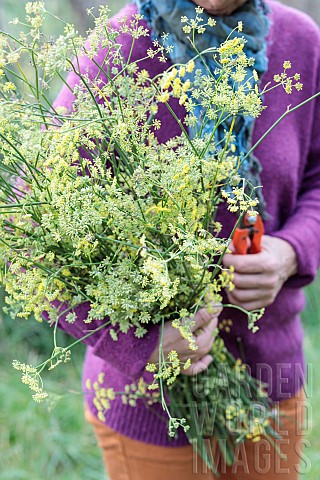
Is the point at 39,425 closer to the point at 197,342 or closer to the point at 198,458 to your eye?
the point at 198,458

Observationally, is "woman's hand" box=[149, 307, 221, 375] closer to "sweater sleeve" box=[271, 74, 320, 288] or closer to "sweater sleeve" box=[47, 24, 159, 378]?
"sweater sleeve" box=[47, 24, 159, 378]

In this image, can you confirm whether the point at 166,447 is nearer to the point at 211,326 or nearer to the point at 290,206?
the point at 211,326

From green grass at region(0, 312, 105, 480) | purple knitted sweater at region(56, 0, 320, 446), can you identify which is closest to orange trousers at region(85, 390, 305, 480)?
purple knitted sweater at region(56, 0, 320, 446)

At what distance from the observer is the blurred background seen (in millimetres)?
2070

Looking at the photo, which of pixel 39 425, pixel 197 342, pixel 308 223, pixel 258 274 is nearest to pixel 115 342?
pixel 197 342

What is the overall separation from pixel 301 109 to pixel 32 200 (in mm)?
701

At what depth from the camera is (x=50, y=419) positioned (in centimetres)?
223

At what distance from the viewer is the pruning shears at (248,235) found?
1.10 m

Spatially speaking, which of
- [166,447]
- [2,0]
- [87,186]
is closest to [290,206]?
[166,447]

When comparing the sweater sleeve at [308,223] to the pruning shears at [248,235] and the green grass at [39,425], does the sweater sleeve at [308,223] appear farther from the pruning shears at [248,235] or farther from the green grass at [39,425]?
the green grass at [39,425]

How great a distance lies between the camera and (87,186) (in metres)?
0.74

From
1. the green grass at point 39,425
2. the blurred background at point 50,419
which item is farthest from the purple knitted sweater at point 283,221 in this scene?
the green grass at point 39,425

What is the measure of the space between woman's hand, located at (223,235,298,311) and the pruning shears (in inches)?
0.7

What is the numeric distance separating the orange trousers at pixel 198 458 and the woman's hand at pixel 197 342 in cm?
26
